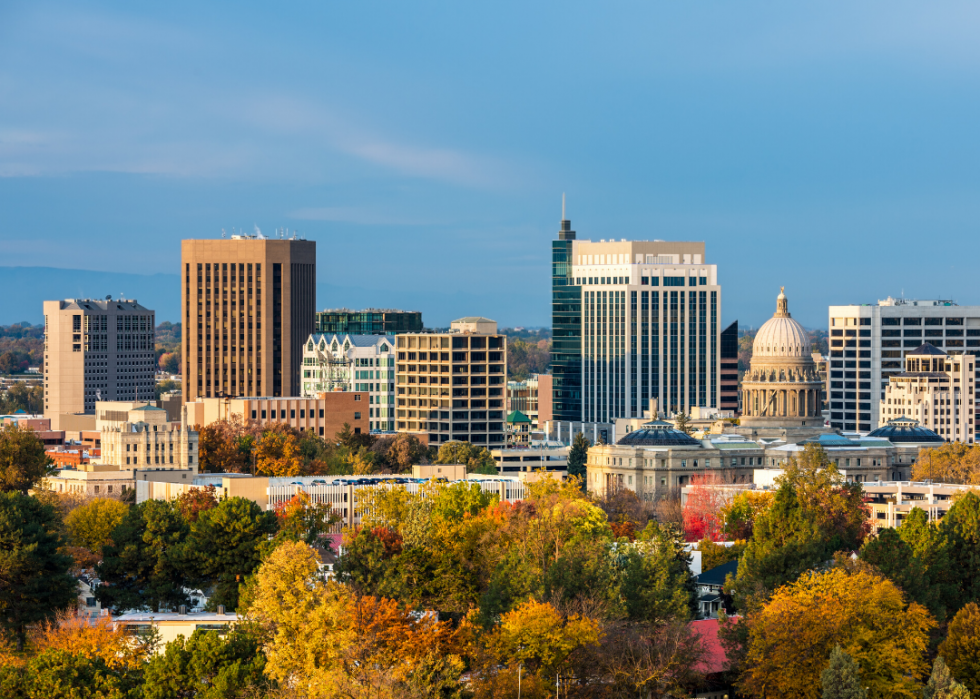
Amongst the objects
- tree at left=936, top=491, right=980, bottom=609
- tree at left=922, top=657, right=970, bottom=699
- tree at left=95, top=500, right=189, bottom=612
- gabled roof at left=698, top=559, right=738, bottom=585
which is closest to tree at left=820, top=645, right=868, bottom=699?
tree at left=922, top=657, right=970, bottom=699

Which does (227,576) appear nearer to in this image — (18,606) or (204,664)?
(18,606)

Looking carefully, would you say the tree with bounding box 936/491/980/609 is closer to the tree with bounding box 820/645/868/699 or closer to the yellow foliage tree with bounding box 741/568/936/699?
the yellow foliage tree with bounding box 741/568/936/699

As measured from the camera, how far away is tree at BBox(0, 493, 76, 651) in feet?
465

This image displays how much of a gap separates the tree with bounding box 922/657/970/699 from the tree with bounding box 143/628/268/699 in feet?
120

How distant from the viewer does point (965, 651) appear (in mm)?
131375

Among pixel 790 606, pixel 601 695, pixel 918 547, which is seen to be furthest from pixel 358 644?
pixel 918 547

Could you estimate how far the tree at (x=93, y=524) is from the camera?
176 m

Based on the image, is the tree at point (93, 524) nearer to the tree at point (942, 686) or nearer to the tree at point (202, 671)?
the tree at point (202, 671)

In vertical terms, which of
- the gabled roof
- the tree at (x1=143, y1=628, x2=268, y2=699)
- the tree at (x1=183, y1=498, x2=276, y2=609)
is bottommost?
the tree at (x1=143, y1=628, x2=268, y2=699)

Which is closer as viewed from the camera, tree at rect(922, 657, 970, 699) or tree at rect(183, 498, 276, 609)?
tree at rect(922, 657, 970, 699)

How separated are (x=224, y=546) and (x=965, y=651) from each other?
52.9 meters

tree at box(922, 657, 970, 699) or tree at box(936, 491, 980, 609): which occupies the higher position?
tree at box(936, 491, 980, 609)

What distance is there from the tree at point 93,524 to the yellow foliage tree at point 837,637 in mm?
61630

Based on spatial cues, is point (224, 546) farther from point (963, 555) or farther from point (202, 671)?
point (963, 555)
